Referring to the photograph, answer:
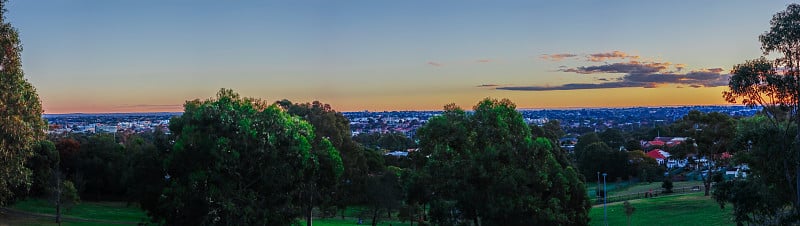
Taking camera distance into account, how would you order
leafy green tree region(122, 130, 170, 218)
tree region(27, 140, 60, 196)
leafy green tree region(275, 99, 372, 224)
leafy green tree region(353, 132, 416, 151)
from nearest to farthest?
leafy green tree region(122, 130, 170, 218) < leafy green tree region(275, 99, 372, 224) < tree region(27, 140, 60, 196) < leafy green tree region(353, 132, 416, 151)

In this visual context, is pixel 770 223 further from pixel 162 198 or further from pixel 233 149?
pixel 162 198

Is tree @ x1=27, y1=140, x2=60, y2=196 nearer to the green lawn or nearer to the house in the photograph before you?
the green lawn

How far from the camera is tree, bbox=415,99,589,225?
1033 inches

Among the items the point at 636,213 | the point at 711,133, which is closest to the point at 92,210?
the point at 636,213

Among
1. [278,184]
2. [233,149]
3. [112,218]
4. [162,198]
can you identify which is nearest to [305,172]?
[278,184]

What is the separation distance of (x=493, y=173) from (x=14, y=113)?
59.0 ft

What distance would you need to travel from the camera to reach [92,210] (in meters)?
56.5

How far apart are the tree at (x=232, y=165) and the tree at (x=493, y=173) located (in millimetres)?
5838

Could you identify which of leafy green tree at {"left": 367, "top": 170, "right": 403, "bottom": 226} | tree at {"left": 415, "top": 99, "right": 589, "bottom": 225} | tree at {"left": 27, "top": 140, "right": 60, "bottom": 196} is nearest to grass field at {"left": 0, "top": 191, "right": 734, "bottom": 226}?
tree at {"left": 27, "top": 140, "right": 60, "bottom": 196}

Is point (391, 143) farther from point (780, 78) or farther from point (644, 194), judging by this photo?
point (780, 78)

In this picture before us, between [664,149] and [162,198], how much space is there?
10538cm

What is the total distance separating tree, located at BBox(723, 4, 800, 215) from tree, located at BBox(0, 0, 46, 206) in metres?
26.8

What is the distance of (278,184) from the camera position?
26.7 m

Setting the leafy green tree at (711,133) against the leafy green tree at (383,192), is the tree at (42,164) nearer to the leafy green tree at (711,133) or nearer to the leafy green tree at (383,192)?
the leafy green tree at (383,192)
